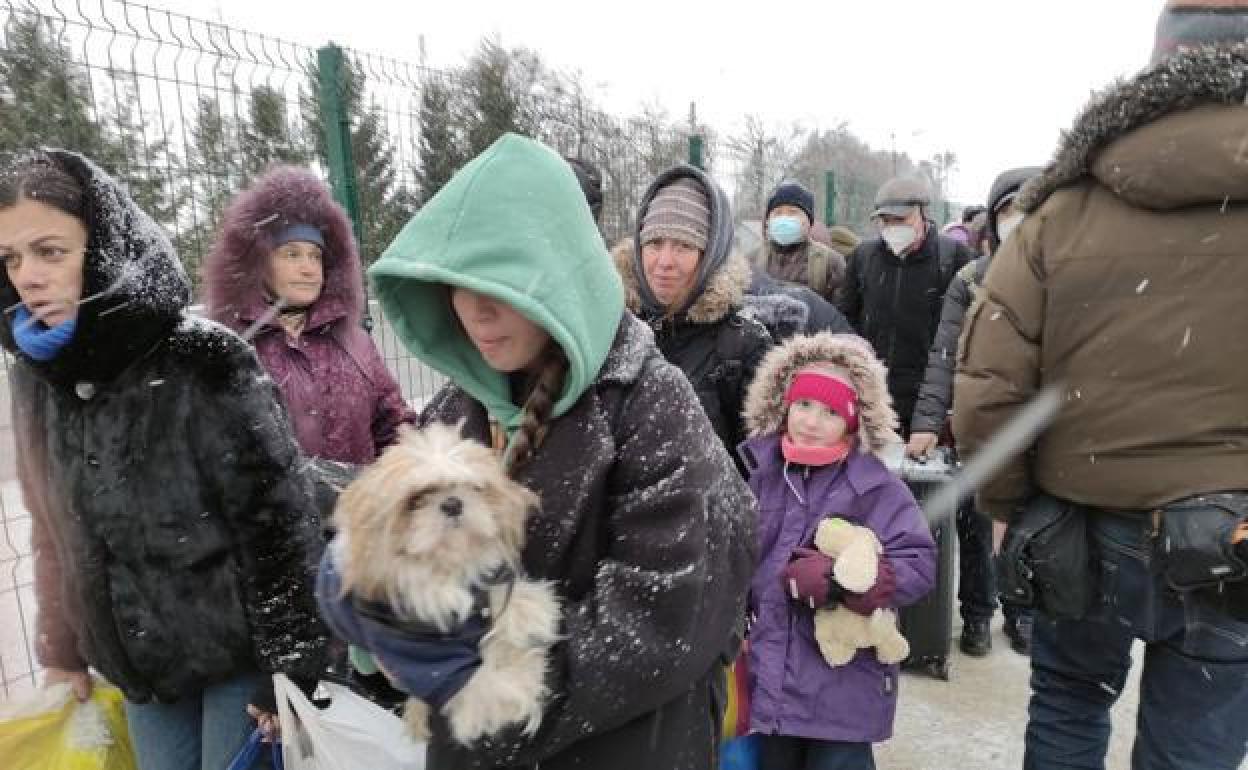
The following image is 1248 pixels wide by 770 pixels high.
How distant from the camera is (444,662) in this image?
117 cm

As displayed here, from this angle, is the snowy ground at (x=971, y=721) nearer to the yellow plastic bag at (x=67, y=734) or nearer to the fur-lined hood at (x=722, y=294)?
the fur-lined hood at (x=722, y=294)

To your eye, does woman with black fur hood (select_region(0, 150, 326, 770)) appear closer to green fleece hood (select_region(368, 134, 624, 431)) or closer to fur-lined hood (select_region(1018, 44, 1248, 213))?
green fleece hood (select_region(368, 134, 624, 431))

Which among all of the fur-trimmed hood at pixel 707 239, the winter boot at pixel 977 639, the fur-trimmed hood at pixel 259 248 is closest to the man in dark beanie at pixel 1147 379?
the fur-trimmed hood at pixel 707 239

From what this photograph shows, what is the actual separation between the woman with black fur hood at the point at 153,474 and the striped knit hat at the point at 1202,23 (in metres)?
2.52

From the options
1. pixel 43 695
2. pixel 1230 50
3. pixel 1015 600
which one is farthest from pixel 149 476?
pixel 1230 50

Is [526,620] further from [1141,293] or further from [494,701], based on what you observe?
[1141,293]

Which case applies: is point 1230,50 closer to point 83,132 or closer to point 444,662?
point 444,662

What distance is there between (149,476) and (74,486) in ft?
0.65

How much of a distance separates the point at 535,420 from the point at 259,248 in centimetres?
223

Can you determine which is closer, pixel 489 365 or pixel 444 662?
pixel 444 662

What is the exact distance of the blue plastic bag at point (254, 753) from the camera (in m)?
1.91

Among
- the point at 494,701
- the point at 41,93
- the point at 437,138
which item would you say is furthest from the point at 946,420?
the point at 41,93

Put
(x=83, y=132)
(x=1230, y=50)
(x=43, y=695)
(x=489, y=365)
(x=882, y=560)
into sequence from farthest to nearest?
1. (x=83, y=132)
2. (x=882, y=560)
3. (x=43, y=695)
4. (x=1230, y=50)
5. (x=489, y=365)

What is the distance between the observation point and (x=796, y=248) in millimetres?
5625
